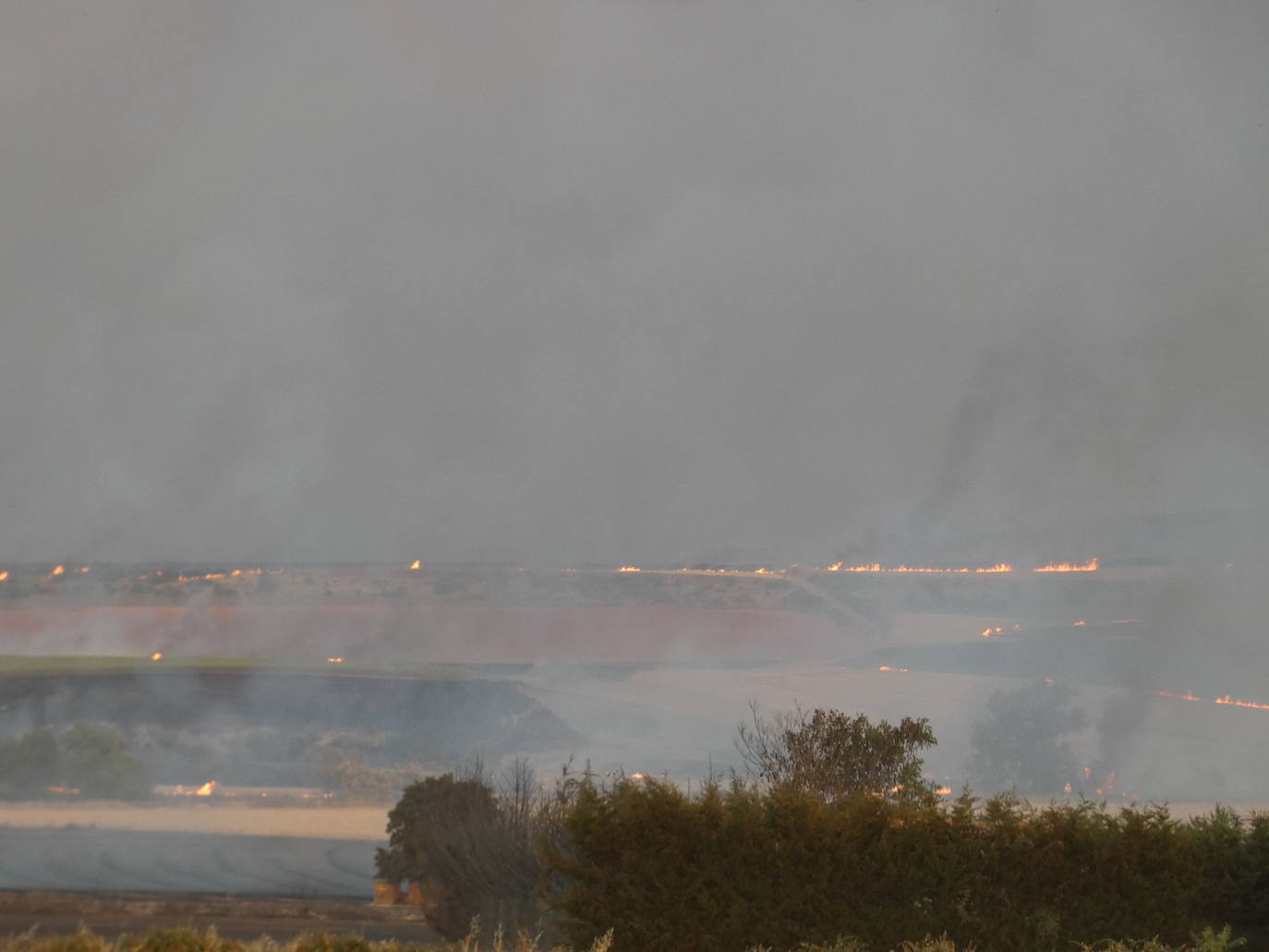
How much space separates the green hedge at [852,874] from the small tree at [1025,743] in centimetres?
2089

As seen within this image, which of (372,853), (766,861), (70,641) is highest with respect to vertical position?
(70,641)

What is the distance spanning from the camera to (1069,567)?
124 feet

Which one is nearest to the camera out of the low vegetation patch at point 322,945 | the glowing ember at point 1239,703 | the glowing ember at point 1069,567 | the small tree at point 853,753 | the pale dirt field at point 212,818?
the low vegetation patch at point 322,945

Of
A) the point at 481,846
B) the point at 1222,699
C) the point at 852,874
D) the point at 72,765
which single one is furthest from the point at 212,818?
the point at 1222,699

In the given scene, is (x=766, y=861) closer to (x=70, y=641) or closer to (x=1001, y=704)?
(x=1001, y=704)

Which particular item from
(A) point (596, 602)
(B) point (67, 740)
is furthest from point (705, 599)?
(B) point (67, 740)

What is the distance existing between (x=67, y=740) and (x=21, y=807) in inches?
162

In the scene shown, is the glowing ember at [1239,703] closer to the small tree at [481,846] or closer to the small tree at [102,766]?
the small tree at [481,846]

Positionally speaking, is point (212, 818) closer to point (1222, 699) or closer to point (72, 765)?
point (72, 765)

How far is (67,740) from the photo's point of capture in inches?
1271

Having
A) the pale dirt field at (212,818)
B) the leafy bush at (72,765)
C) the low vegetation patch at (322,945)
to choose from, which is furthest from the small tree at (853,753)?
the leafy bush at (72,765)

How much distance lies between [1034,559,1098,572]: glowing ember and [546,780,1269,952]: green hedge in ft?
98.5

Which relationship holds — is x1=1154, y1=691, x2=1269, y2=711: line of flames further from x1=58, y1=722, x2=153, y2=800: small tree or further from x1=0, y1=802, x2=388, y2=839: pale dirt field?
x1=58, y1=722, x2=153, y2=800: small tree

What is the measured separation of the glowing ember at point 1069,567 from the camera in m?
37.7
